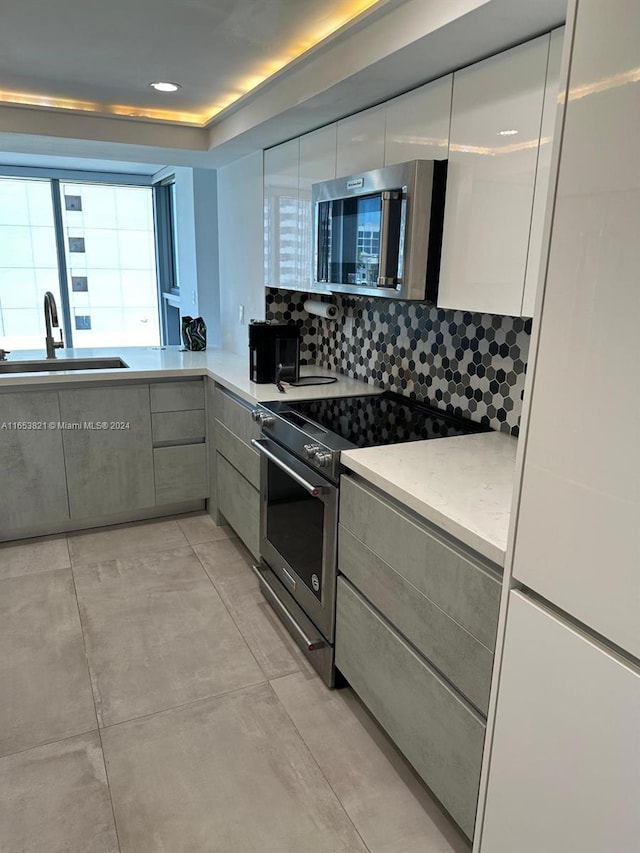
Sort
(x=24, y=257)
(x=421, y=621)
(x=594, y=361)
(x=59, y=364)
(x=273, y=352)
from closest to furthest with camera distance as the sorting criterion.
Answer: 1. (x=594, y=361)
2. (x=421, y=621)
3. (x=273, y=352)
4. (x=59, y=364)
5. (x=24, y=257)

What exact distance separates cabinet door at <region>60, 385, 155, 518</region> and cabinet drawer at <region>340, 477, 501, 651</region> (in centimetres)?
181

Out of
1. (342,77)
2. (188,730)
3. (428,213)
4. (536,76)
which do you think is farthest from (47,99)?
(188,730)

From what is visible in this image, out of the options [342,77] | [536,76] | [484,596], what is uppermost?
[342,77]

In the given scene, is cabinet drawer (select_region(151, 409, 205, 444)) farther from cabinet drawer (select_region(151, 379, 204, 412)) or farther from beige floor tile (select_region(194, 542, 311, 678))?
beige floor tile (select_region(194, 542, 311, 678))

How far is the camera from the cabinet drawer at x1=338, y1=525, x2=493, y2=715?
1.40m

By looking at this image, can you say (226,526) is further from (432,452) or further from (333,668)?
(432,452)

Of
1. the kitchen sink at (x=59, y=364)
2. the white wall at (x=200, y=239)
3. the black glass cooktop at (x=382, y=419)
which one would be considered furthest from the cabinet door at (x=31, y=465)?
the white wall at (x=200, y=239)

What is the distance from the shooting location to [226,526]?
353cm

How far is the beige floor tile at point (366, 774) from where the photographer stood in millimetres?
1630

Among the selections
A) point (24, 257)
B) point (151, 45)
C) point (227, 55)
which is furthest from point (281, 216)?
point (24, 257)

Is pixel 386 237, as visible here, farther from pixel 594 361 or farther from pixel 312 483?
pixel 594 361

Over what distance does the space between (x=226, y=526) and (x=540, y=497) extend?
266 cm

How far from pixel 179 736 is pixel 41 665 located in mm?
699

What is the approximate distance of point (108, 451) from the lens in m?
3.33
